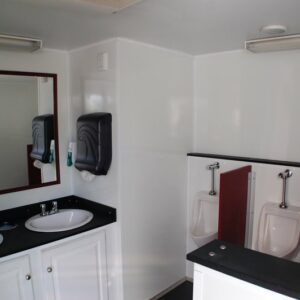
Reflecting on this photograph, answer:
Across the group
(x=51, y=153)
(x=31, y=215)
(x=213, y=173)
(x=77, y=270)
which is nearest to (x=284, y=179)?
(x=213, y=173)

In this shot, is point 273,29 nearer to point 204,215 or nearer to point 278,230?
point 278,230

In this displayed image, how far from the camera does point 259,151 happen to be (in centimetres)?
256

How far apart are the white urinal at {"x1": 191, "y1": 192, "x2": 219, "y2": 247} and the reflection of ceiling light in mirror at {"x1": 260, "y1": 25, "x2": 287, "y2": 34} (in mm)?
1402

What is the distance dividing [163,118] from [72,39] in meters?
0.94

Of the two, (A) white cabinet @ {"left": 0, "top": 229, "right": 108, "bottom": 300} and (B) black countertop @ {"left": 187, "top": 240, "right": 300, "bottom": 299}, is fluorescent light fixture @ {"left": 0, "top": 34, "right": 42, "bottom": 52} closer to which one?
(A) white cabinet @ {"left": 0, "top": 229, "right": 108, "bottom": 300}

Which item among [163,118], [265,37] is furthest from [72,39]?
[265,37]

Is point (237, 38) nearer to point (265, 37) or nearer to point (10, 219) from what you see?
point (265, 37)

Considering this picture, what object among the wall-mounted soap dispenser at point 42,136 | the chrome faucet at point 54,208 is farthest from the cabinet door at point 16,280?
the wall-mounted soap dispenser at point 42,136

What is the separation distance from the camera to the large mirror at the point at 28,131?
232 centimetres

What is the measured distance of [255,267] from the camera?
1.17 metres

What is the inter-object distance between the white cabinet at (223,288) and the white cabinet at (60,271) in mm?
1126

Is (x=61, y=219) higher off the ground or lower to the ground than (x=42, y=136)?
lower

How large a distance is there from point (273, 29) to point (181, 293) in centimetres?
229

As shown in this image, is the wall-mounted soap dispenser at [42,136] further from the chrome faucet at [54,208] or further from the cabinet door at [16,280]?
the cabinet door at [16,280]
